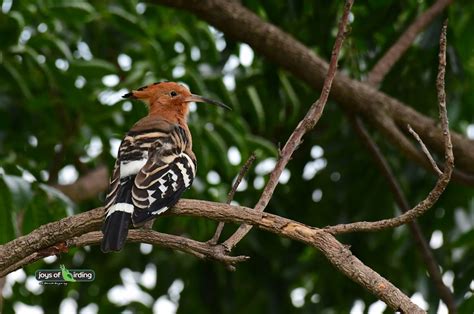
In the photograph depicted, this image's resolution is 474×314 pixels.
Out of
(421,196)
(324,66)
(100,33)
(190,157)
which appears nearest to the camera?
(190,157)

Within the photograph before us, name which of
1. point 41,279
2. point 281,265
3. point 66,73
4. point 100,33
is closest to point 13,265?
point 41,279

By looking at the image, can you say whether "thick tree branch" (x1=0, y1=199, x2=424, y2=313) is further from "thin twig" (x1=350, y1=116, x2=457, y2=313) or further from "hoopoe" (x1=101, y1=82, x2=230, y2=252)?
"thin twig" (x1=350, y1=116, x2=457, y2=313)

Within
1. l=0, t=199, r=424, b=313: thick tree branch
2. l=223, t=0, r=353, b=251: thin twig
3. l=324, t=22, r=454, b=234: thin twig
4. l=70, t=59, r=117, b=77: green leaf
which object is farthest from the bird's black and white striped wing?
l=70, t=59, r=117, b=77: green leaf

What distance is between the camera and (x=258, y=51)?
5145 mm

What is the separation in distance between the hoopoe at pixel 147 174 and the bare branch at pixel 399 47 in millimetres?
975

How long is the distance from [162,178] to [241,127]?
1.73 m

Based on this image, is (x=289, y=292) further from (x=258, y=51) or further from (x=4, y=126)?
(x=4, y=126)

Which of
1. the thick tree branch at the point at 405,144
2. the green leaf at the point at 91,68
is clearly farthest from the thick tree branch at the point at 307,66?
the green leaf at the point at 91,68

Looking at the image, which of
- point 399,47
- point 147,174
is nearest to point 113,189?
point 147,174

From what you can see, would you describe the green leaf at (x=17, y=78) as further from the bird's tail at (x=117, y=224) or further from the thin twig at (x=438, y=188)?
the thin twig at (x=438, y=188)

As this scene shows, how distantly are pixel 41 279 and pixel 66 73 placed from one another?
202 cm

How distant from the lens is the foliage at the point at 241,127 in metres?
5.20

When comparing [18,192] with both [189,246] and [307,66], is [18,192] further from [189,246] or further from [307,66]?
[307,66]

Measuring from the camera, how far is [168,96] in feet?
15.7
